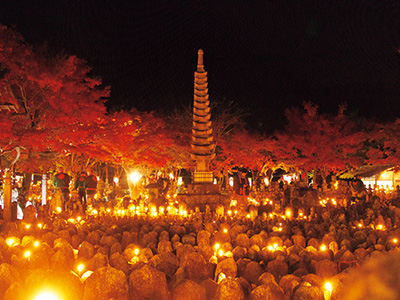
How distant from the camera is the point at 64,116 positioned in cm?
1292

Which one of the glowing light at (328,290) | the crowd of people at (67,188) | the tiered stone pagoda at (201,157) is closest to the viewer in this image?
the glowing light at (328,290)

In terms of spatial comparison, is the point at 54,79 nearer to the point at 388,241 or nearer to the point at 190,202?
the point at 190,202

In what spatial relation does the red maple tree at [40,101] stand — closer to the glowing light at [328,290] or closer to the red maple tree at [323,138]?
the glowing light at [328,290]

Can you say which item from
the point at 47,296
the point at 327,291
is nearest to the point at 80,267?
the point at 47,296

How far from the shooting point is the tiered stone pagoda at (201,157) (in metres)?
15.5

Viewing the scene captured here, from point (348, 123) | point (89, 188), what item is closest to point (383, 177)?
point (348, 123)

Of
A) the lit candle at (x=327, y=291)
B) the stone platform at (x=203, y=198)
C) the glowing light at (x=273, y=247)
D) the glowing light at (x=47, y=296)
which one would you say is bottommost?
the lit candle at (x=327, y=291)

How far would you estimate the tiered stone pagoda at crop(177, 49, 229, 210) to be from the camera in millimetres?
15539

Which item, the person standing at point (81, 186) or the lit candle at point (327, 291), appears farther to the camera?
the person standing at point (81, 186)

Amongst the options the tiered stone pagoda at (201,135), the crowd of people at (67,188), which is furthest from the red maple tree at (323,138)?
the crowd of people at (67,188)

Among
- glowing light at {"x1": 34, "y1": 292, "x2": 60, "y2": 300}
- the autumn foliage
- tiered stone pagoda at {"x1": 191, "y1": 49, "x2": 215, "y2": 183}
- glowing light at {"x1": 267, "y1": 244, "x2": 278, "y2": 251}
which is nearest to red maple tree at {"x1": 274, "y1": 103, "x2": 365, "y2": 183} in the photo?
the autumn foliage

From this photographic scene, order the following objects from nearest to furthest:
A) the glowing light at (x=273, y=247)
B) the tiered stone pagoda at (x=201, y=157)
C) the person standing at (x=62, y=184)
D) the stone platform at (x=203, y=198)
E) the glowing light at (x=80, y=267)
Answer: the glowing light at (x=80, y=267) < the glowing light at (x=273, y=247) < the person standing at (x=62, y=184) < the stone platform at (x=203, y=198) < the tiered stone pagoda at (x=201, y=157)

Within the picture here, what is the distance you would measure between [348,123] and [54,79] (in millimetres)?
18373

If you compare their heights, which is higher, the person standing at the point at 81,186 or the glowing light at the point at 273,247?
the person standing at the point at 81,186
